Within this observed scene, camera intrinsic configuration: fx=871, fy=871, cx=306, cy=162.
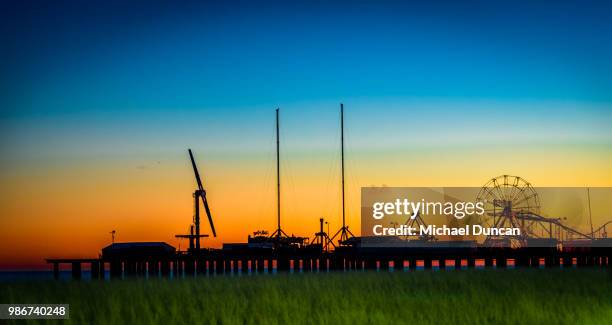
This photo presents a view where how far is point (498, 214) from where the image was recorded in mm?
123250

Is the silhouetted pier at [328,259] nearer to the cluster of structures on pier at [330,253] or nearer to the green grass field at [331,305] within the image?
the cluster of structures on pier at [330,253]

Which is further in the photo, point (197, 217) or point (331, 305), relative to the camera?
point (197, 217)

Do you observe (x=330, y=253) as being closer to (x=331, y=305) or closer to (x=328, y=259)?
(x=328, y=259)

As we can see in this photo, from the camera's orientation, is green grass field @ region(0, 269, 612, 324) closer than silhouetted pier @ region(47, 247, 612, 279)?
Yes

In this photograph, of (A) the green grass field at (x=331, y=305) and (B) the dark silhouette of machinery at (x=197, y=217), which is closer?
(A) the green grass field at (x=331, y=305)

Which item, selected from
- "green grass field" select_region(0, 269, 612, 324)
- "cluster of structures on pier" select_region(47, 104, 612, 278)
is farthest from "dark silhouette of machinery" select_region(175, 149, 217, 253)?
"green grass field" select_region(0, 269, 612, 324)

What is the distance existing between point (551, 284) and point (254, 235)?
70.4 metres

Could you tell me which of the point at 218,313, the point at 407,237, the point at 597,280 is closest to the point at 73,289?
the point at 218,313

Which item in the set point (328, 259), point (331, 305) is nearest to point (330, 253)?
point (328, 259)

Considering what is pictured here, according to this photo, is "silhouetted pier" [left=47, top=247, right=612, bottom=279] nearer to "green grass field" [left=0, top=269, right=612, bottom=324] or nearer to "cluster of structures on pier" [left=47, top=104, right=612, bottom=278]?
"cluster of structures on pier" [left=47, top=104, right=612, bottom=278]

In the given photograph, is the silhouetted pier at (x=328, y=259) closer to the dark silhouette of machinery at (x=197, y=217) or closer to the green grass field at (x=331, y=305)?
the dark silhouette of machinery at (x=197, y=217)

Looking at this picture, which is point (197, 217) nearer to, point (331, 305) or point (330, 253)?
point (330, 253)

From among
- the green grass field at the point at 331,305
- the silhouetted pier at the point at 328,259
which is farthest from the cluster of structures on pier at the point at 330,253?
the green grass field at the point at 331,305

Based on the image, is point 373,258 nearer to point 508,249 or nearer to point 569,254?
point 508,249
